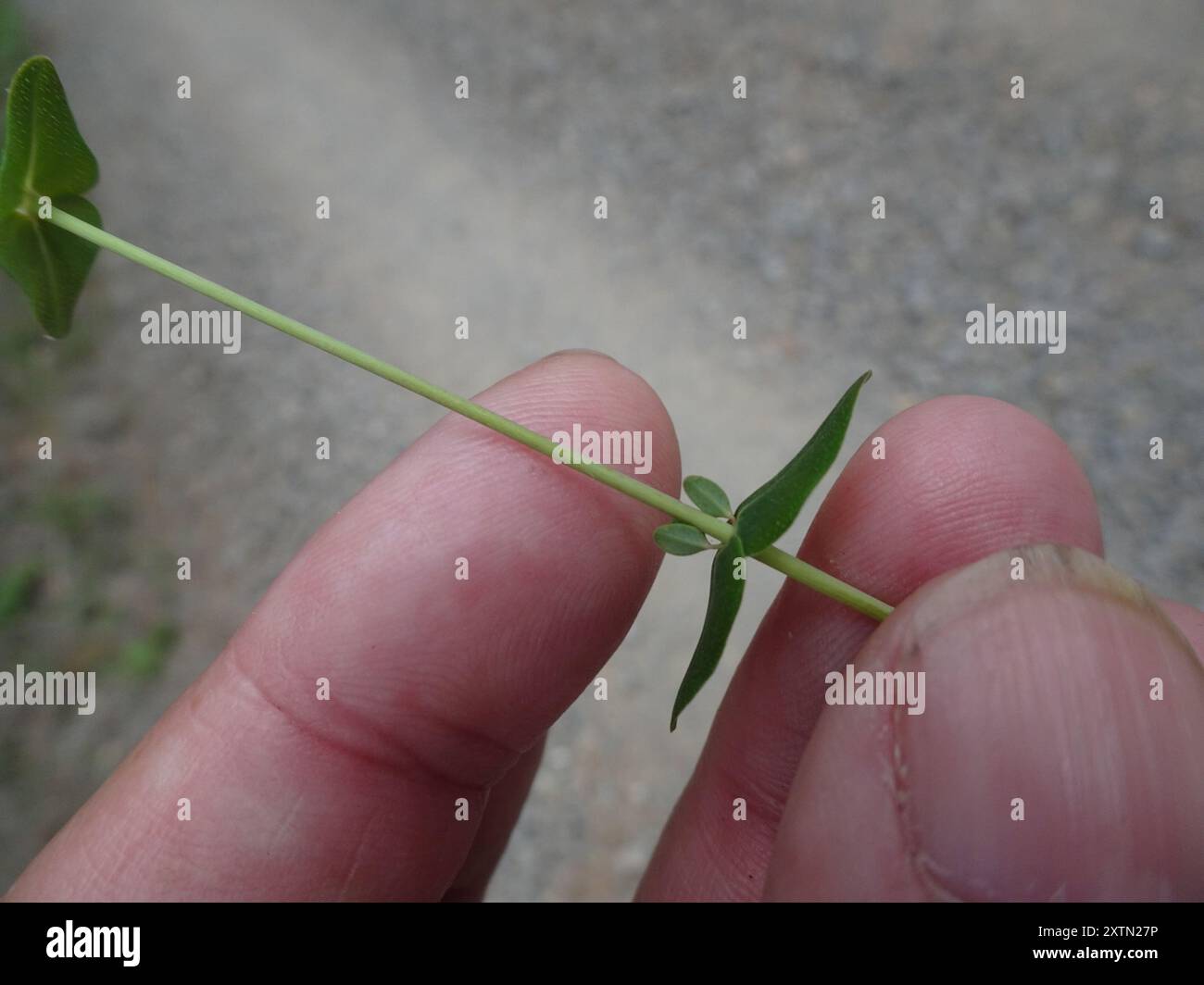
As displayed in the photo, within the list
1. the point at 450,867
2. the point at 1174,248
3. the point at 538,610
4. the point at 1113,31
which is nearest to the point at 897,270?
the point at 1174,248

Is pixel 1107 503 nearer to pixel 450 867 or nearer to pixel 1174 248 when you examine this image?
pixel 1174 248

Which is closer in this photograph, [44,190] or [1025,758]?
[1025,758]

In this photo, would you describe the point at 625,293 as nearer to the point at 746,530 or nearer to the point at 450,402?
the point at 450,402

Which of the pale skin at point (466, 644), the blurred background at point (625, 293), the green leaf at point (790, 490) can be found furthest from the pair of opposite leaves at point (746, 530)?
the blurred background at point (625, 293)

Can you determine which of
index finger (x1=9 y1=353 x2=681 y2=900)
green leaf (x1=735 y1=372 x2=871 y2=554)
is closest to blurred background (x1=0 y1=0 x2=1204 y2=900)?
index finger (x1=9 y1=353 x2=681 y2=900)

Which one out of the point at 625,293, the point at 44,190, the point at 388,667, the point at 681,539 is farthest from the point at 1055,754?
the point at 625,293

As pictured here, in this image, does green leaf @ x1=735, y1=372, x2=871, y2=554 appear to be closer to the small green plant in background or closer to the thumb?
the small green plant in background

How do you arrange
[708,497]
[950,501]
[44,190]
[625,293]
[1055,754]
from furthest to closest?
[625,293], [950,501], [44,190], [708,497], [1055,754]

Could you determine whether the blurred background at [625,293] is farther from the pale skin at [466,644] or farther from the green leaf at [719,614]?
the green leaf at [719,614]
